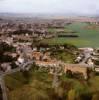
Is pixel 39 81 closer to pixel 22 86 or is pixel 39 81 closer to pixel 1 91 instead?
pixel 22 86

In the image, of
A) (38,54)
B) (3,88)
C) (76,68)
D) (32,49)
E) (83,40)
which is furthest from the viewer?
(83,40)

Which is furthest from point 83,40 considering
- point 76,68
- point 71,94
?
point 71,94

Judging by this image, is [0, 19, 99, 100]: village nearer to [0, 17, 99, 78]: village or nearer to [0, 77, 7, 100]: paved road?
[0, 17, 99, 78]: village

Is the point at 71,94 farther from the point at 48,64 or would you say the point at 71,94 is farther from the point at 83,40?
the point at 83,40

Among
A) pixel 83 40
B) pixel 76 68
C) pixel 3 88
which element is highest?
pixel 3 88

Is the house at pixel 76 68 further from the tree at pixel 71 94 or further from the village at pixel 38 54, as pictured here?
the tree at pixel 71 94

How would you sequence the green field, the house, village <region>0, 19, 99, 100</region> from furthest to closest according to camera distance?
the green field < village <region>0, 19, 99, 100</region> < the house

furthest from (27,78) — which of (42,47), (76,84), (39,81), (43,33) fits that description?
(43,33)

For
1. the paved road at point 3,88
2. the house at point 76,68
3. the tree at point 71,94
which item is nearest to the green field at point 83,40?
the house at point 76,68

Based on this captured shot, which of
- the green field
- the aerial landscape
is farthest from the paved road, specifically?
the green field

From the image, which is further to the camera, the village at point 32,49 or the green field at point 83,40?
the green field at point 83,40

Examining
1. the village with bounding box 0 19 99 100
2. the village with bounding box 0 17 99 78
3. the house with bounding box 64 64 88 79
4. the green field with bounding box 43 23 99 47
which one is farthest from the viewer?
the green field with bounding box 43 23 99 47
